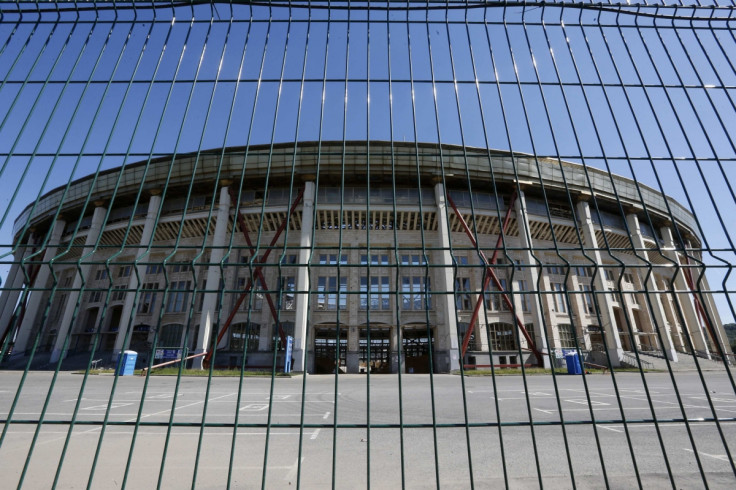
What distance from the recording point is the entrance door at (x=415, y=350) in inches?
1085

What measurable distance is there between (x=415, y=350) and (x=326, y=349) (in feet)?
24.6

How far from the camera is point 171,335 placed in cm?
2683

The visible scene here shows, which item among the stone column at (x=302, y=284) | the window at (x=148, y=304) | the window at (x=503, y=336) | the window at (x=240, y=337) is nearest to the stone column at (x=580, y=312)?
the window at (x=503, y=336)

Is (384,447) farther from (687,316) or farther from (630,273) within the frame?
(687,316)

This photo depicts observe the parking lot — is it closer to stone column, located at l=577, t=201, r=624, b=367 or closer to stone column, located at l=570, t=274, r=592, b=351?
stone column, located at l=577, t=201, r=624, b=367

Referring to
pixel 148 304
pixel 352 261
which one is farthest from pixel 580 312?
pixel 148 304

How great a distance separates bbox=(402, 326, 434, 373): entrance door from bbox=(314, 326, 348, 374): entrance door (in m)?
4.86

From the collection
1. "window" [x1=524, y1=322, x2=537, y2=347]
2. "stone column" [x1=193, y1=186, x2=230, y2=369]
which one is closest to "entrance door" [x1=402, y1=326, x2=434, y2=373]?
"window" [x1=524, y1=322, x2=537, y2=347]

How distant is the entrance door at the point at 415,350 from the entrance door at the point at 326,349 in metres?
4.86

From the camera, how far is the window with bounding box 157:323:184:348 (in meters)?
26.6

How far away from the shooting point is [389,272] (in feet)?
87.3

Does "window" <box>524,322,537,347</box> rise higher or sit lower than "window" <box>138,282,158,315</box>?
lower

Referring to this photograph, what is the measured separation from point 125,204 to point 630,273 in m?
43.5

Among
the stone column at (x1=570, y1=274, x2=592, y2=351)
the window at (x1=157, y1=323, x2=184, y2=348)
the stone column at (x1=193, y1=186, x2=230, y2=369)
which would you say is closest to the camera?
the stone column at (x1=193, y1=186, x2=230, y2=369)
